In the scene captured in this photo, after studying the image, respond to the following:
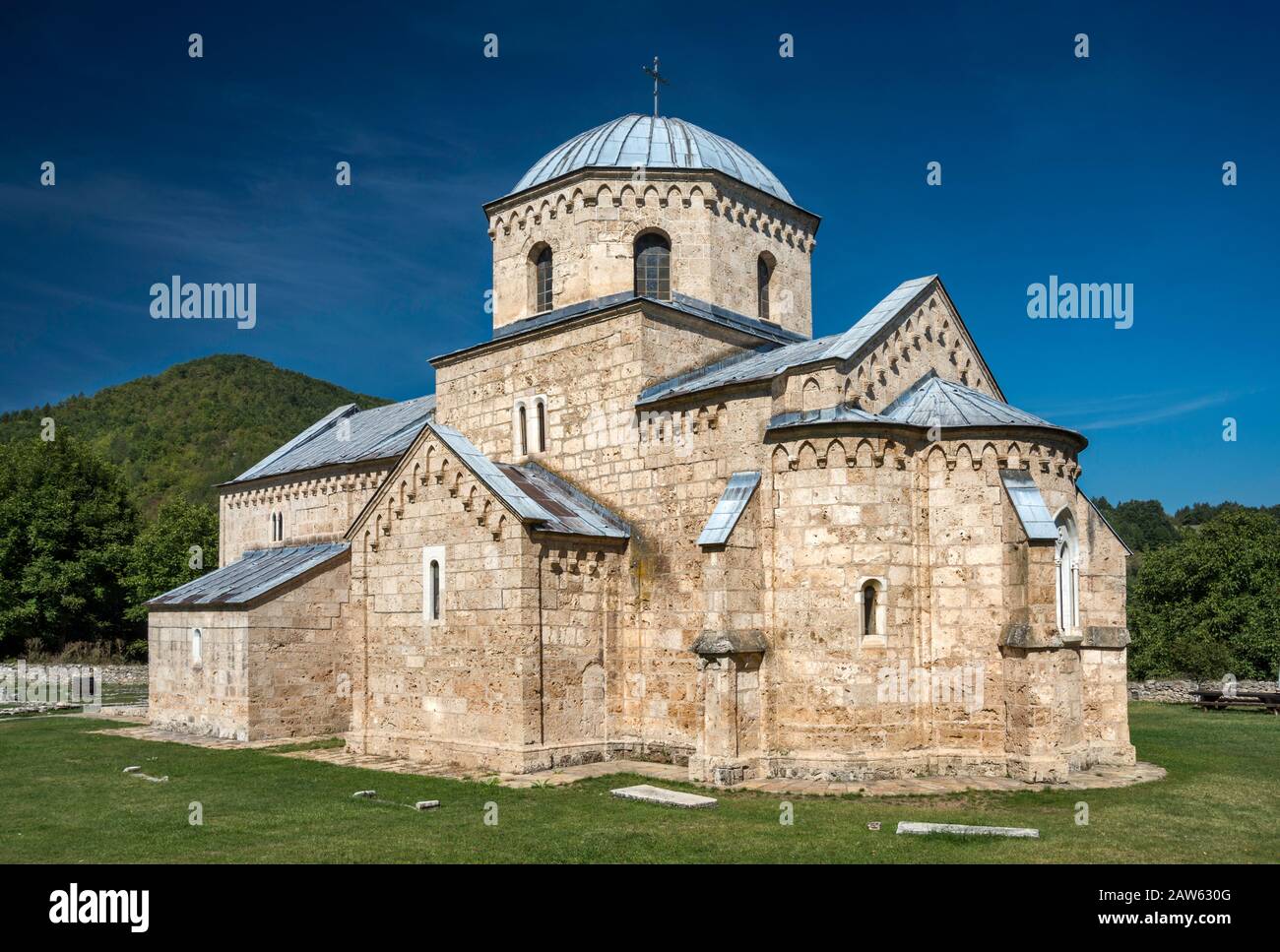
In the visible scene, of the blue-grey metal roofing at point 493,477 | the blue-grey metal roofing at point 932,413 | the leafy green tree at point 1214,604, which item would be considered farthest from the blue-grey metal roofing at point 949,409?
the leafy green tree at point 1214,604

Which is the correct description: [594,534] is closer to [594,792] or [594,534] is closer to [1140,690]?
[594,792]

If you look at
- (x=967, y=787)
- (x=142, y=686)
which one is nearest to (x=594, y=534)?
(x=967, y=787)

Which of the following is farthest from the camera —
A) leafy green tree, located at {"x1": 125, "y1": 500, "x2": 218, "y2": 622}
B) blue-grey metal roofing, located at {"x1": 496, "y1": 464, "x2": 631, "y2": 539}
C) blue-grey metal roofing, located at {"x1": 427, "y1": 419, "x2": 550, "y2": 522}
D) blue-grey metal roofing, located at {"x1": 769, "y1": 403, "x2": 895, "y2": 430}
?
Result: leafy green tree, located at {"x1": 125, "y1": 500, "x2": 218, "y2": 622}

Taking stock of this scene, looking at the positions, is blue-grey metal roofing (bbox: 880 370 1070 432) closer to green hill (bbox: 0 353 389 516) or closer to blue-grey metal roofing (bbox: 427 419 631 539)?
blue-grey metal roofing (bbox: 427 419 631 539)

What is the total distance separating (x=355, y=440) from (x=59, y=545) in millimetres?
23581

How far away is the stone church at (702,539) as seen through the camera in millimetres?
17375

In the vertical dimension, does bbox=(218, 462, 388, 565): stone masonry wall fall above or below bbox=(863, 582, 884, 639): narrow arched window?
above

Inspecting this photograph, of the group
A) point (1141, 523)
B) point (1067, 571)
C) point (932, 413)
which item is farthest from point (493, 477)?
point (1141, 523)

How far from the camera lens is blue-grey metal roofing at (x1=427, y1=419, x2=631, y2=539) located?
18812mm

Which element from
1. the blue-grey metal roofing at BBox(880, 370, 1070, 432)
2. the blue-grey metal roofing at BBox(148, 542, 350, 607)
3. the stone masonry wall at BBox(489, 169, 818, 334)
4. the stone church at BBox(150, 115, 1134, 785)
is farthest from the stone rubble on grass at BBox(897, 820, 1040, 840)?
the blue-grey metal roofing at BBox(148, 542, 350, 607)

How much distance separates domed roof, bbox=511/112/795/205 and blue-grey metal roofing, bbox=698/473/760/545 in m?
7.70

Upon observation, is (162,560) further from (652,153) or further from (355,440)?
(652,153)
